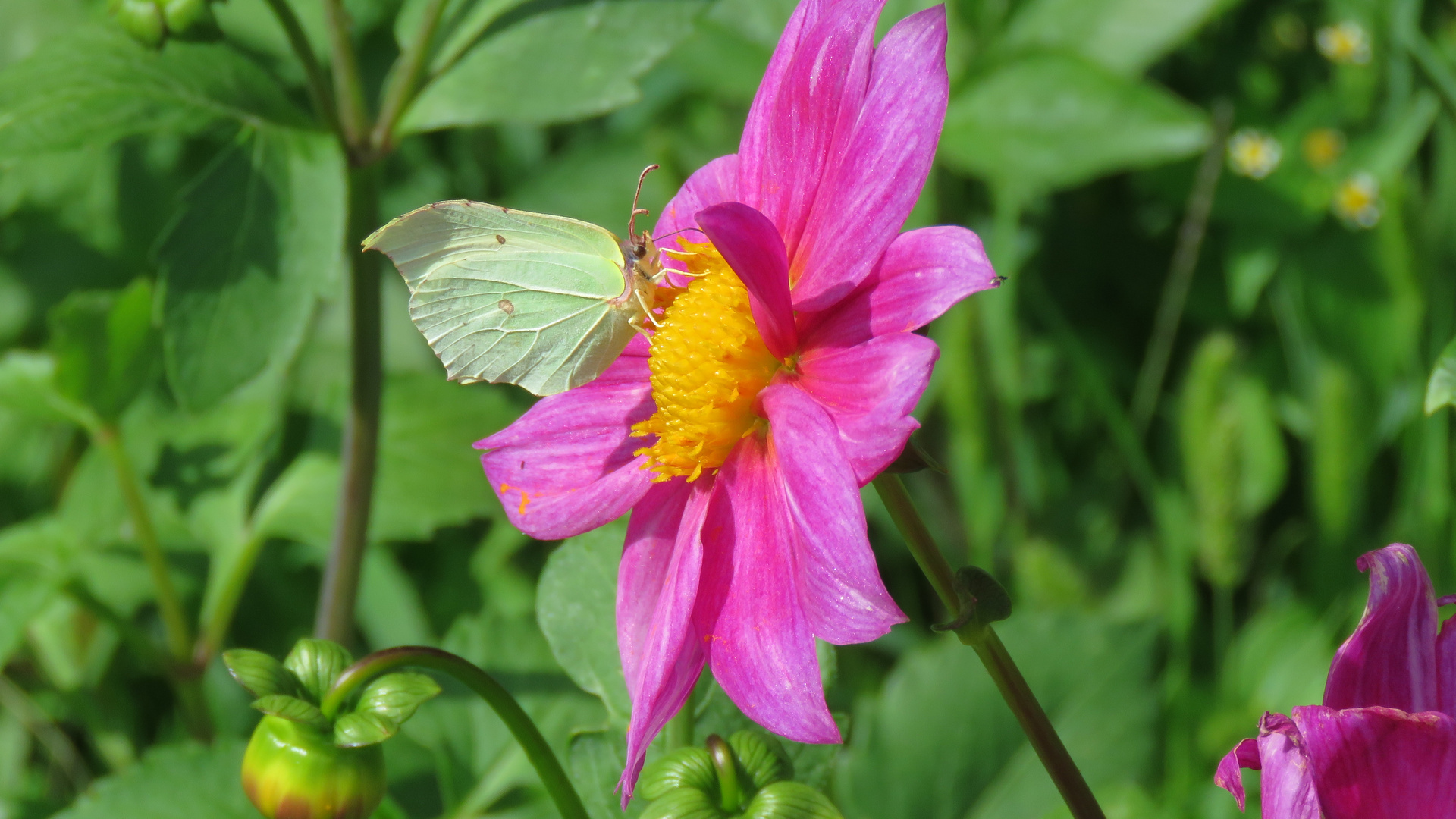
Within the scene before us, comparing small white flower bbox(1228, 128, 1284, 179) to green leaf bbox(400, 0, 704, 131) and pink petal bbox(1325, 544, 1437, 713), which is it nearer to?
green leaf bbox(400, 0, 704, 131)

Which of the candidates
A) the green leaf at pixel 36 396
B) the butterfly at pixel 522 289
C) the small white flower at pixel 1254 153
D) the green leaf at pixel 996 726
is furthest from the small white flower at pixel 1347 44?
the green leaf at pixel 36 396

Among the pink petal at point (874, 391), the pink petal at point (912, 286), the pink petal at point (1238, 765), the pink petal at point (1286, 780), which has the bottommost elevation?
the pink petal at point (1238, 765)

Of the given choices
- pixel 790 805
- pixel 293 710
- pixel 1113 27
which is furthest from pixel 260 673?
pixel 1113 27

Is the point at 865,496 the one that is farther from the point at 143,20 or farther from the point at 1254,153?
the point at 143,20

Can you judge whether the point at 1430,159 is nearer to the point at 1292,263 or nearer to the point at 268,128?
the point at 1292,263

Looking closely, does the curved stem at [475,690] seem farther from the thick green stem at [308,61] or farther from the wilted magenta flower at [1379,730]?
the thick green stem at [308,61]

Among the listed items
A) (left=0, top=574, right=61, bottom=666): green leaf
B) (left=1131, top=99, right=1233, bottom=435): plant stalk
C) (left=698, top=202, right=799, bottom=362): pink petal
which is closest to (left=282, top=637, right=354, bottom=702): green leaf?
(left=698, top=202, right=799, bottom=362): pink petal
